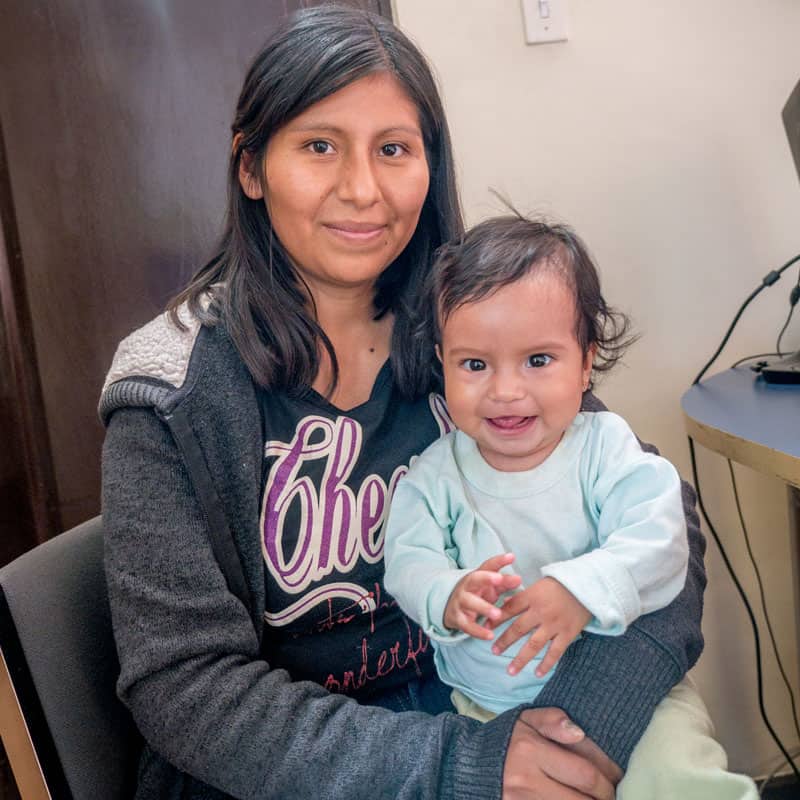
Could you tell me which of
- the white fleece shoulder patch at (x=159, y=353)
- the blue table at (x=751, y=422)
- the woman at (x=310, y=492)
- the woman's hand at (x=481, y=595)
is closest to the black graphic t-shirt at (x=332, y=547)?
the woman at (x=310, y=492)

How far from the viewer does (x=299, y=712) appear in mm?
724

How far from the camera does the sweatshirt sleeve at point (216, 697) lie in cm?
69

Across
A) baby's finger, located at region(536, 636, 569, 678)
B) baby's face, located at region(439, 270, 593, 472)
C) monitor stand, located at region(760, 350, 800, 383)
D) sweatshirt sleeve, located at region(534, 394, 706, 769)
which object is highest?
baby's face, located at region(439, 270, 593, 472)

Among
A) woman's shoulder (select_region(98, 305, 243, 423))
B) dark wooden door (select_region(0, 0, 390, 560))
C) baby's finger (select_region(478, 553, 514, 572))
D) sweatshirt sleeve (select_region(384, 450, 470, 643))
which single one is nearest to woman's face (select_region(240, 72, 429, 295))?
woman's shoulder (select_region(98, 305, 243, 423))

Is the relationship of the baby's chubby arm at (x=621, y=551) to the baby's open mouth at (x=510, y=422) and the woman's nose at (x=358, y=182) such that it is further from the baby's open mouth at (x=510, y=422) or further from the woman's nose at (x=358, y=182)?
the woman's nose at (x=358, y=182)

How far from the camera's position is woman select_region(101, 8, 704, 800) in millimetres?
706

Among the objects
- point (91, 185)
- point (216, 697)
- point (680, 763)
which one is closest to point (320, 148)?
point (216, 697)

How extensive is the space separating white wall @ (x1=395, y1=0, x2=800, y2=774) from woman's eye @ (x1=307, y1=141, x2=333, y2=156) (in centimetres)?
63

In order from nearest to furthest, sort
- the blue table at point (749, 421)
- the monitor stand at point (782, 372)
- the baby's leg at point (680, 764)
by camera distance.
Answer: the baby's leg at point (680, 764) < the blue table at point (749, 421) < the monitor stand at point (782, 372)

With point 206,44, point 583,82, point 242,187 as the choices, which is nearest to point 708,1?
point 583,82

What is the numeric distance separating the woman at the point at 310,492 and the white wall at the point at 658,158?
1.73 feet

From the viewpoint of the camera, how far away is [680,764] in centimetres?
68

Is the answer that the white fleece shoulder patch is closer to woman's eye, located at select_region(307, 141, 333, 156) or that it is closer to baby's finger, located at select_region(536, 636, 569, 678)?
woman's eye, located at select_region(307, 141, 333, 156)

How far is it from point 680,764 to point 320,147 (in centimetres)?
70
